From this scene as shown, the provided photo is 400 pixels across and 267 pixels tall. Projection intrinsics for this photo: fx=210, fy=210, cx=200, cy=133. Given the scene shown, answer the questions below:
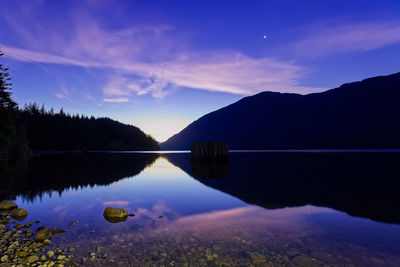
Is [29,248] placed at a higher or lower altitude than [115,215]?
higher

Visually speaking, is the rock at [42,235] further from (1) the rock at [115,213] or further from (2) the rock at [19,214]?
(2) the rock at [19,214]

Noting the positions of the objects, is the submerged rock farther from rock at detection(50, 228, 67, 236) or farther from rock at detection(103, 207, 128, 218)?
rock at detection(50, 228, 67, 236)

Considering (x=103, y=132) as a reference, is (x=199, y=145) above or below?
below

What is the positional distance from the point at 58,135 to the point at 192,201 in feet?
410

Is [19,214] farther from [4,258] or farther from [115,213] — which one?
[4,258]

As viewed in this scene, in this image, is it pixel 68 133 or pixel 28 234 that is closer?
pixel 28 234

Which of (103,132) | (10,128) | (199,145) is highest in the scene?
(103,132)

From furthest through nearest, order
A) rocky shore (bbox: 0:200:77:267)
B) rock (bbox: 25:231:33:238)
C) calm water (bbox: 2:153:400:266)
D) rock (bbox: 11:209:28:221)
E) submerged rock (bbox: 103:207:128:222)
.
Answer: rock (bbox: 11:209:28:221) < submerged rock (bbox: 103:207:128:222) < rock (bbox: 25:231:33:238) < calm water (bbox: 2:153:400:266) < rocky shore (bbox: 0:200:77:267)

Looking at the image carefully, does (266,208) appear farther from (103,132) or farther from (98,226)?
(103,132)

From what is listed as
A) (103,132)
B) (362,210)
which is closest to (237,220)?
(362,210)

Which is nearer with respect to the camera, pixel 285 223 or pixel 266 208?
pixel 285 223

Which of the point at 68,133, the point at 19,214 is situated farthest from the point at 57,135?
the point at 19,214

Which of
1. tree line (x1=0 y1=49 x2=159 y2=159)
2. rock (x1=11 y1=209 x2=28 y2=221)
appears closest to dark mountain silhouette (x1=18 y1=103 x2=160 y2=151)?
tree line (x1=0 y1=49 x2=159 y2=159)

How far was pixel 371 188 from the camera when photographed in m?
14.8
